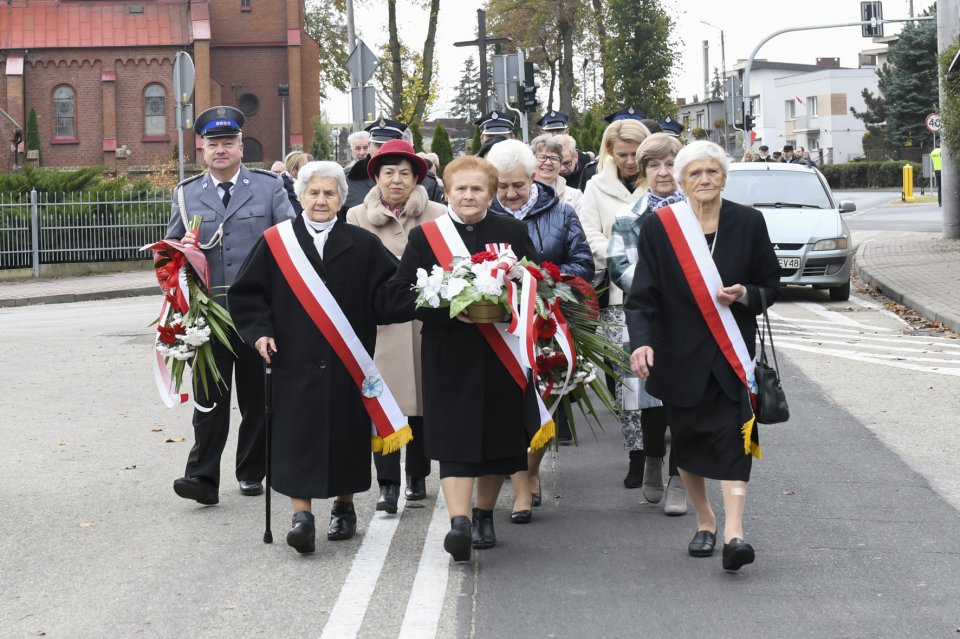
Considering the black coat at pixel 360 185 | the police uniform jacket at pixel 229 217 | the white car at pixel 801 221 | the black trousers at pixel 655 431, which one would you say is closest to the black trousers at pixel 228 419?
the police uniform jacket at pixel 229 217

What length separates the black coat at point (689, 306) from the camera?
5.88 metres

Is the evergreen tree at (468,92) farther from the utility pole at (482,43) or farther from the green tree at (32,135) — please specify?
the utility pole at (482,43)

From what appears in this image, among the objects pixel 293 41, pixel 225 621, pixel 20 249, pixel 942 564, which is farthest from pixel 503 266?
pixel 293 41

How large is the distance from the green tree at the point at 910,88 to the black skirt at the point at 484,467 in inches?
2658

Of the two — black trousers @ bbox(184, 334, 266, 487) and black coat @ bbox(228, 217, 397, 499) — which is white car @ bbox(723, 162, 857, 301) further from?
black coat @ bbox(228, 217, 397, 499)

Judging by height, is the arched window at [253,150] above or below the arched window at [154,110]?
below

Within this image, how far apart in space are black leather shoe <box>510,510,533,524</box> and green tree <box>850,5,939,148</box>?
66977 mm

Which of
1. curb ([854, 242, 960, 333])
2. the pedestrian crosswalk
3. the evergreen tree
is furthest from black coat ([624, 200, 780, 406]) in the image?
the evergreen tree

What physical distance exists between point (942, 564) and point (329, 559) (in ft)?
8.78

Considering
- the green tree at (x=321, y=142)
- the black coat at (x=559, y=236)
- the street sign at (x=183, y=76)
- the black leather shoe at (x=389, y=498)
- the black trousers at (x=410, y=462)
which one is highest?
the green tree at (x=321, y=142)

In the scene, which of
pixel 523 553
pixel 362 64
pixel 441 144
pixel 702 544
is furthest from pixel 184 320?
pixel 441 144

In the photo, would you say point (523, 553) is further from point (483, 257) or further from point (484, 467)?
point (483, 257)

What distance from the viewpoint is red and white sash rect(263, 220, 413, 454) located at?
6.27 meters

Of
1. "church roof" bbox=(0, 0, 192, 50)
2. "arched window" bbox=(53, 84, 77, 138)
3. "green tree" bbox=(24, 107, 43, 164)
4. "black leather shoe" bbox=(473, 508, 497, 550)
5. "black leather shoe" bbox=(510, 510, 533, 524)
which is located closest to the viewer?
"black leather shoe" bbox=(473, 508, 497, 550)
